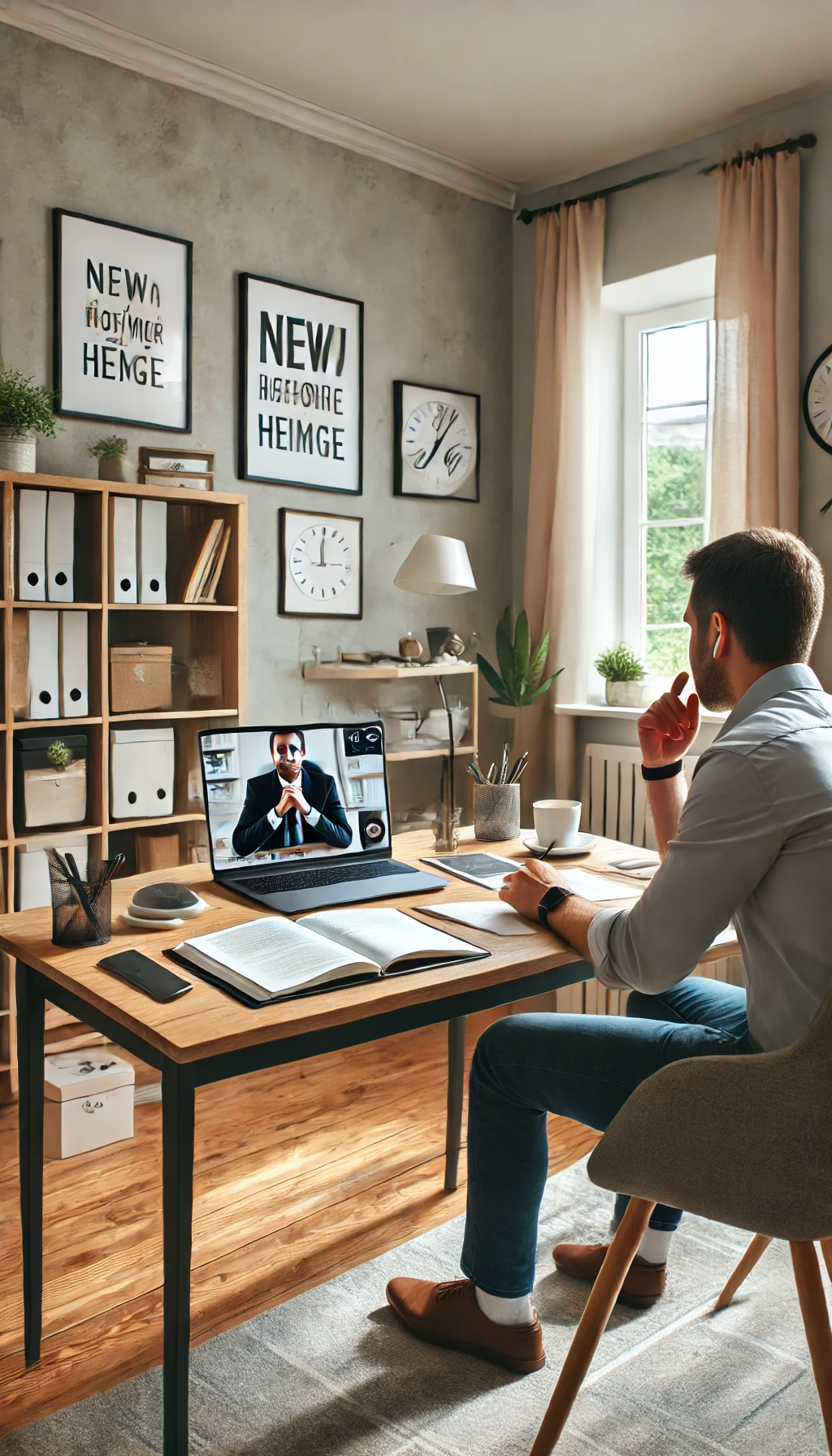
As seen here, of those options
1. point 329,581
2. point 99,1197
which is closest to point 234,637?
point 329,581

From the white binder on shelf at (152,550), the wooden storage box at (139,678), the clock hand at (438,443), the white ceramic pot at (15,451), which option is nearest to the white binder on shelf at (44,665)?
the wooden storage box at (139,678)

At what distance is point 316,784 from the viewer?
2.11 m

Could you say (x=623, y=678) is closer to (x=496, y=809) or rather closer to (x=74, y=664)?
(x=496, y=809)

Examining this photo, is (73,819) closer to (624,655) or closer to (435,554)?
(435,554)

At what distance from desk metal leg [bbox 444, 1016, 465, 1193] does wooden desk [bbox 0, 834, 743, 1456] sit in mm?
649

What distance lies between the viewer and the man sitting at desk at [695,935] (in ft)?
4.71

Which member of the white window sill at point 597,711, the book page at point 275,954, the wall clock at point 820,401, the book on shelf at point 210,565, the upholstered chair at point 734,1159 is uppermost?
the wall clock at point 820,401

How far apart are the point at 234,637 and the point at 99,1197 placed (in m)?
1.48

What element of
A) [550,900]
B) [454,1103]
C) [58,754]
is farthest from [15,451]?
[454,1103]

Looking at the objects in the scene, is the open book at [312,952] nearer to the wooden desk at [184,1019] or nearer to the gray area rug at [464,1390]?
the wooden desk at [184,1019]

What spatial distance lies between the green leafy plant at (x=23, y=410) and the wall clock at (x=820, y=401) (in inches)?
Answer: 83.6

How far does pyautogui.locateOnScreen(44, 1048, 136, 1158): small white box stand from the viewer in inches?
102

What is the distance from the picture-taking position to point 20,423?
106 inches

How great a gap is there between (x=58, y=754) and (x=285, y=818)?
0.99 metres
